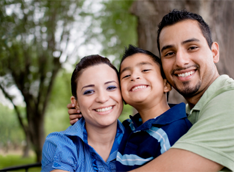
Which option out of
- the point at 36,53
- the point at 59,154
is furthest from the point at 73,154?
the point at 36,53

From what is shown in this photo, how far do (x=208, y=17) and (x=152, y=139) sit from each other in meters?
2.48

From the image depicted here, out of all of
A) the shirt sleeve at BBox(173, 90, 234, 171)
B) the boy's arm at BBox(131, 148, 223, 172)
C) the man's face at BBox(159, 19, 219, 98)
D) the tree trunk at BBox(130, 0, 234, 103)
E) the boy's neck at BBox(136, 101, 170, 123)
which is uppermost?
the tree trunk at BBox(130, 0, 234, 103)

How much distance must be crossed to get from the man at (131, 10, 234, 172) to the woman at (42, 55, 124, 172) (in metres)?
0.53

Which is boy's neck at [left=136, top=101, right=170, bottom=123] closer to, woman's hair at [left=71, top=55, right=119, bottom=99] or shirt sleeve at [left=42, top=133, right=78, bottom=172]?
woman's hair at [left=71, top=55, right=119, bottom=99]

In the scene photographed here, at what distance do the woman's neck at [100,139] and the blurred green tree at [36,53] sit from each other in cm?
510

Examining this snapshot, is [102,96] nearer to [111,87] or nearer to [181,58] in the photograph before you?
[111,87]

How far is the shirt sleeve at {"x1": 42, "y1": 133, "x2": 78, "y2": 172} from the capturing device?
1.67 meters

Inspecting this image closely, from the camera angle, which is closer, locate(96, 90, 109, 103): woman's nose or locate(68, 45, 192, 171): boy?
locate(68, 45, 192, 171): boy

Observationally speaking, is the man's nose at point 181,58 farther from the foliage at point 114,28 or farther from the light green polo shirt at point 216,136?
the foliage at point 114,28

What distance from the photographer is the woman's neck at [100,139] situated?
1.98 meters

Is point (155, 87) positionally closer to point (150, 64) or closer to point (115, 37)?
point (150, 64)

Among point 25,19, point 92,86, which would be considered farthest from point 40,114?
point 92,86

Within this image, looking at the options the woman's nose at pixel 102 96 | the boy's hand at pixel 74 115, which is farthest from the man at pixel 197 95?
the boy's hand at pixel 74 115

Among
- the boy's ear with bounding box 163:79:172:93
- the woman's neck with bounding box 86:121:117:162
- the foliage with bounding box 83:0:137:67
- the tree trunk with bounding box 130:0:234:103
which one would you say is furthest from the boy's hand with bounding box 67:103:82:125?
the foliage with bounding box 83:0:137:67
